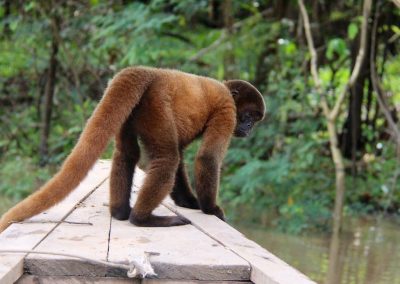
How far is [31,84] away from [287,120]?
4624 millimetres

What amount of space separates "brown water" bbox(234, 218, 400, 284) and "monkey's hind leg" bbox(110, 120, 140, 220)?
3.54 m

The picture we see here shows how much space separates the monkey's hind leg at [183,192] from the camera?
476cm

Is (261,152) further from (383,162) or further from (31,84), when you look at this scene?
(31,84)

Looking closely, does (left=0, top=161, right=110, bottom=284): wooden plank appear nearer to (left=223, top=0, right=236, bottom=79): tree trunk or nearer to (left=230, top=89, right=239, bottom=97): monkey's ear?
(left=230, top=89, right=239, bottom=97): monkey's ear

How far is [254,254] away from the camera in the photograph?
10.3 ft

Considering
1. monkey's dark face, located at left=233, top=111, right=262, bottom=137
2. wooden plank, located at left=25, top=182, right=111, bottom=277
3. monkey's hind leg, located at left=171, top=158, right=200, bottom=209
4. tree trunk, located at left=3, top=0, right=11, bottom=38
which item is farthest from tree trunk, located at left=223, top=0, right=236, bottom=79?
wooden plank, located at left=25, top=182, right=111, bottom=277

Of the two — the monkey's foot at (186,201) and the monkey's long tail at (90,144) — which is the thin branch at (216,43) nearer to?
the monkey's foot at (186,201)

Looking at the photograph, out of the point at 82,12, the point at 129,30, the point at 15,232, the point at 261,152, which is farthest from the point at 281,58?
the point at 15,232

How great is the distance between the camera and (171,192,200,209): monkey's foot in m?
4.77

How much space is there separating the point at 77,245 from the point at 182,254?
1.48 ft

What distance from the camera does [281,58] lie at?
11070mm

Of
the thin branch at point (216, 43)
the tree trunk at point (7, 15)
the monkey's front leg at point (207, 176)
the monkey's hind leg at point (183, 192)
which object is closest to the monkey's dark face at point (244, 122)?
the monkey's hind leg at point (183, 192)

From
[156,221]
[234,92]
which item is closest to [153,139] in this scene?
[156,221]

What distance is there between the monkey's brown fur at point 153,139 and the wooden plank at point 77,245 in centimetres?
17
